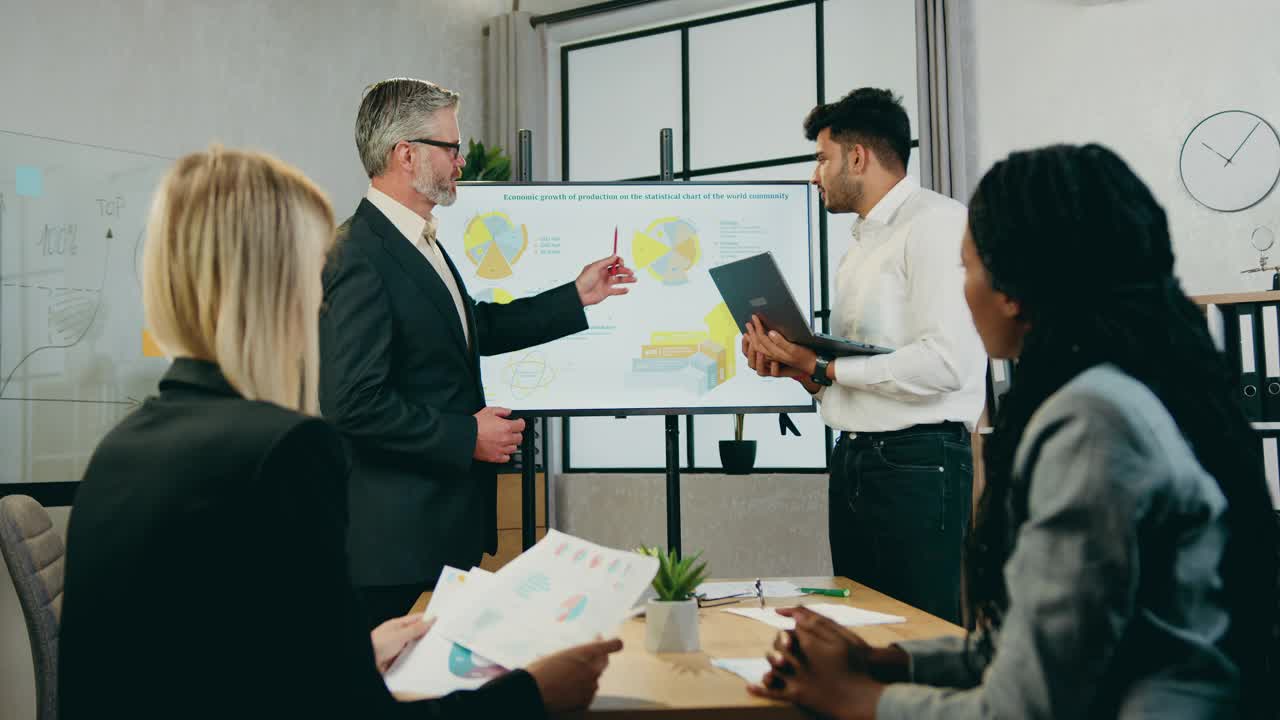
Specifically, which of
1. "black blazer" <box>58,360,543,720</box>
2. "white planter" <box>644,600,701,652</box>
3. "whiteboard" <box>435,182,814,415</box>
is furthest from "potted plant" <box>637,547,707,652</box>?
"whiteboard" <box>435,182,814,415</box>

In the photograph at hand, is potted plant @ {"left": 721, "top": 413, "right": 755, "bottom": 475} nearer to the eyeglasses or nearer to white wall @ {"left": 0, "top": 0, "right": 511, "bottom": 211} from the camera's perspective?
the eyeglasses

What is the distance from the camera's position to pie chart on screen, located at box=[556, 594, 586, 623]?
1.26m

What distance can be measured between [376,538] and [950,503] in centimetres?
128

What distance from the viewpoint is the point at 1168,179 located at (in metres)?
3.99

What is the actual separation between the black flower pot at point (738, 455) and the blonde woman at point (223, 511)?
2893 mm

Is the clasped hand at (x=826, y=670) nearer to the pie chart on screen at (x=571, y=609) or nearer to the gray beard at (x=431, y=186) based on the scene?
the pie chart on screen at (x=571, y=609)

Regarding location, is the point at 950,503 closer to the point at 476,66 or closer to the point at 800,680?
the point at 800,680

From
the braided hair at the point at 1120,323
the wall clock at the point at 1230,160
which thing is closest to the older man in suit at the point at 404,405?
the braided hair at the point at 1120,323

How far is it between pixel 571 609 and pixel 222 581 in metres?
0.49

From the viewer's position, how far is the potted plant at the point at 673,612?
1.42m

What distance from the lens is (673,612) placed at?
1.42 m

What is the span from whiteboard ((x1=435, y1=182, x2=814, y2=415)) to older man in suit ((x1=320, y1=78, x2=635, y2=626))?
0.93 m

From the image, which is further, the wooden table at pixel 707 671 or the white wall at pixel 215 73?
the white wall at pixel 215 73

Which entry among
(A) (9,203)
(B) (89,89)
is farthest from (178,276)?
(B) (89,89)
